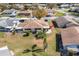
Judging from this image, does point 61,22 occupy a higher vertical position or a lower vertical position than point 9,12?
lower

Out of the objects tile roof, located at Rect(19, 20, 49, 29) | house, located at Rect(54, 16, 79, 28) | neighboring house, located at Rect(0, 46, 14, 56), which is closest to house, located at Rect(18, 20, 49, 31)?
tile roof, located at Rect(19, 20, 49, 29)

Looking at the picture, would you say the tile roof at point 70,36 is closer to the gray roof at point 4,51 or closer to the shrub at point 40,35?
the shrub at point 40,35

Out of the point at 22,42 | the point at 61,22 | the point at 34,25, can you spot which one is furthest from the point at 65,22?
the point at 22,42

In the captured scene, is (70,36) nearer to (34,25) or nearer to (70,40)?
(70,40)

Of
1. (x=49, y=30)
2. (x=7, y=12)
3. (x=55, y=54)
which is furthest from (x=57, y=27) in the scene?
(x=7, y=12)

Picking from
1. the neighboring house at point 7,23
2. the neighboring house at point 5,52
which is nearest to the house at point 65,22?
the neighboring house at point 7,23
